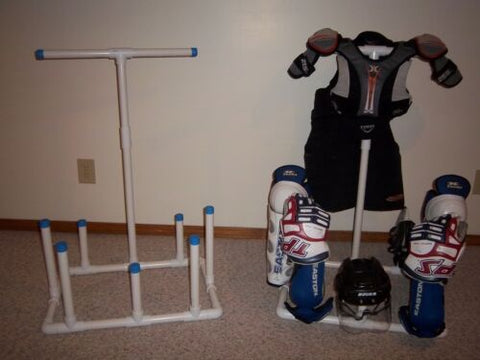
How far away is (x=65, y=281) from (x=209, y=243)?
556 millimetres

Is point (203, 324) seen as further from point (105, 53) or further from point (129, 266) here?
point (105, 53)

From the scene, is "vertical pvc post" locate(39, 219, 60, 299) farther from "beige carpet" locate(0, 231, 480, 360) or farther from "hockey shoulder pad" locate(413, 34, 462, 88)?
"hockey shoulder pad" locate(413, 34, 462, 88)

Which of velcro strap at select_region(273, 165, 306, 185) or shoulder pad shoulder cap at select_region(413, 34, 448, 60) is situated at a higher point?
shoulder pad shoulder cap at select_region(413, 34, 448, 60)

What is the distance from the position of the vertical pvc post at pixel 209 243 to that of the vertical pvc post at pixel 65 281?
524mm

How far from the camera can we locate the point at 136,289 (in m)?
1.44

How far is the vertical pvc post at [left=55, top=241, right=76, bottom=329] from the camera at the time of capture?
4.50 ft

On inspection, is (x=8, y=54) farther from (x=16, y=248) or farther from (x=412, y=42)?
(x=412, y=42)

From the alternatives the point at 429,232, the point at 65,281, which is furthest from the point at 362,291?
the point at 65,281

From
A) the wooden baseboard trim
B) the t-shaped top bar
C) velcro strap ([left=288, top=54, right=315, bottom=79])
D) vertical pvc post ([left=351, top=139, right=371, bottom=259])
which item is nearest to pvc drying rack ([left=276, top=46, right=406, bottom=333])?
vertical pvc post ([left=351, top=139, right=371, bottom=259])

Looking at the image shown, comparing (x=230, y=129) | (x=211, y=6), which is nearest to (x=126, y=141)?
(x=230, y=129)

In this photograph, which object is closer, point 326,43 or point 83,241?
point 326,43

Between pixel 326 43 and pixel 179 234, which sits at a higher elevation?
pixel 326 43

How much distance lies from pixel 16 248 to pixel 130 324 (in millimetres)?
968

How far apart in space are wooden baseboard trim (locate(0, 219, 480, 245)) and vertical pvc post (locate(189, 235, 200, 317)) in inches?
28.6
